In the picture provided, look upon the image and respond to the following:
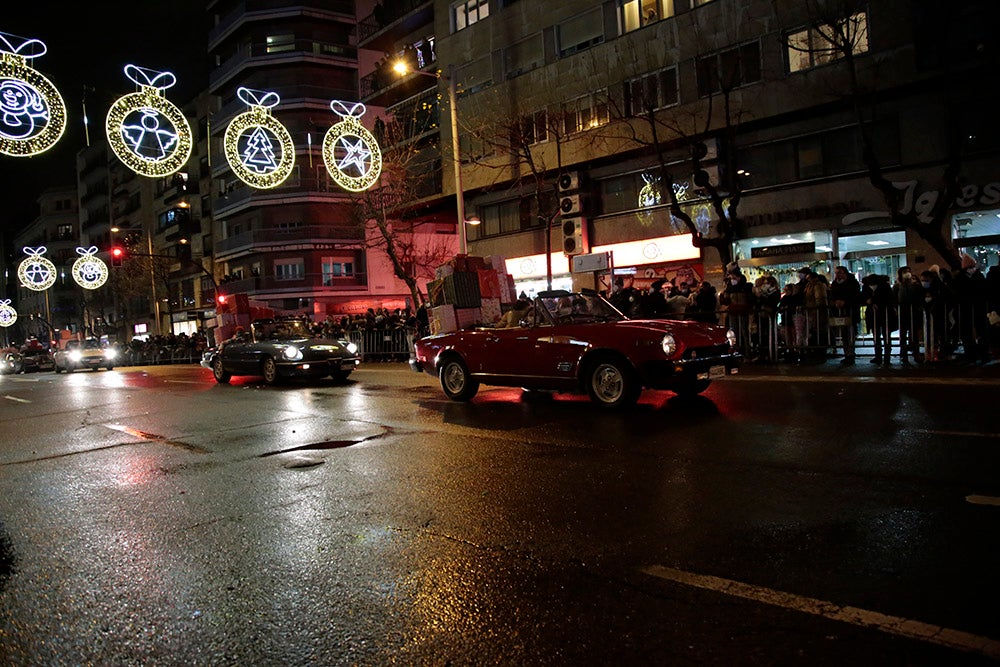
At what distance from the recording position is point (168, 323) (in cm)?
7138

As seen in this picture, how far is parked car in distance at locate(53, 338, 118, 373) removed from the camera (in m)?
35.2

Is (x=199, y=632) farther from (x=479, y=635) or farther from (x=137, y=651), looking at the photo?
(x=479, y=635)

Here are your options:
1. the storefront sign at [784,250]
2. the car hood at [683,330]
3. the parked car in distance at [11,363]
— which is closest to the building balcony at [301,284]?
the parked car in distance at [11,363]

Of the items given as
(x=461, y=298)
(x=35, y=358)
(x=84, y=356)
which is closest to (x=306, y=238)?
(x=35, y=358)

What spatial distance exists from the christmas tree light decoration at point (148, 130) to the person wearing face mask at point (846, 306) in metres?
12.5

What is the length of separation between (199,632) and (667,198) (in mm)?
26163

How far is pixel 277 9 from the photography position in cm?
5219

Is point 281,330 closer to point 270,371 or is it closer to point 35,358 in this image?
point 270,371

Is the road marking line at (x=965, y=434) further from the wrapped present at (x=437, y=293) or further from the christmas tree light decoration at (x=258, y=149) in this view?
the christmas tree light decoration at (x=258, y=149)

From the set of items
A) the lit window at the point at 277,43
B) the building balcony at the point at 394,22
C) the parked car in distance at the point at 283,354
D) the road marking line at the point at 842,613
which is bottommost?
the road marking line at the point at 842,613

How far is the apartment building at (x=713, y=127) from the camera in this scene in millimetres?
21125

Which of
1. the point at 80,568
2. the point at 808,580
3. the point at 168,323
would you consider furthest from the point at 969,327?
the point at 168,323

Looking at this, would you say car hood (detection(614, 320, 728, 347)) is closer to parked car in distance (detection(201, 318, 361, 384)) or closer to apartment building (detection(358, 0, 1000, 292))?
parked car in distance (detection(201, 318, 361, 384))

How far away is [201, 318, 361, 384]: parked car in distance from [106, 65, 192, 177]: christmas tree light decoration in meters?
4.87
